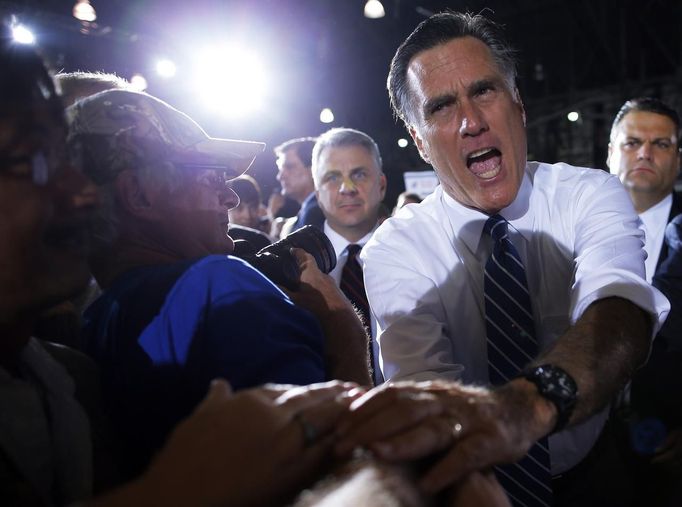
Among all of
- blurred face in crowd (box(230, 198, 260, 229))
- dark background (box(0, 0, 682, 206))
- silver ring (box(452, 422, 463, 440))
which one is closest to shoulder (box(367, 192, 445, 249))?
silver ring (box(452, 422, 463, 440))

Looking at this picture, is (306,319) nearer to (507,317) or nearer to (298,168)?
(507,317)

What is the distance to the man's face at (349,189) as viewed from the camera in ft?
11.5

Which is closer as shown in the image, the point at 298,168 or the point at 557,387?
the point at 557,387

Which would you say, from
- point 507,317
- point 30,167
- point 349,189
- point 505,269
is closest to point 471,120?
point 505,269

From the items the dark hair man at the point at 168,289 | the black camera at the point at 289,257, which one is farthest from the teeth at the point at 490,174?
the dark hair man at the point at 168,289

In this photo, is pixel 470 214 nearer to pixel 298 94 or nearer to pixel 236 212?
pixel 236 212

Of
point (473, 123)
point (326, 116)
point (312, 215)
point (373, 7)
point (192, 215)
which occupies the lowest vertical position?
point (312, 215)

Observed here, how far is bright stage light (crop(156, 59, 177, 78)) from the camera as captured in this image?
9.32 meters

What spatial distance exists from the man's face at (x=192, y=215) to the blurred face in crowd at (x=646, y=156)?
270cm

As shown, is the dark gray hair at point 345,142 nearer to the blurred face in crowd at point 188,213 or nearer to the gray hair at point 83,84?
the gray hair at point 83,84

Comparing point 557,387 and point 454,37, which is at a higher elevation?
point 454,37

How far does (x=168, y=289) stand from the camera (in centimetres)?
106

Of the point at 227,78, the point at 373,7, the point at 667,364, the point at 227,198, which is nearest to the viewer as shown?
the point at 227,198

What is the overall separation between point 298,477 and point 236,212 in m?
4.19
